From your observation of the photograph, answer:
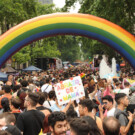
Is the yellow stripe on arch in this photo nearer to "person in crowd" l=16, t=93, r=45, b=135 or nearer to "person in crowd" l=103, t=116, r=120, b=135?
"person in crowd" l=16, t=93, r=45, b=135

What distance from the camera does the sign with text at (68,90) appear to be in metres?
6.12

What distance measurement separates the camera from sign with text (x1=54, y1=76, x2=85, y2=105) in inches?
241

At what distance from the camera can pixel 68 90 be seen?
20.6ft

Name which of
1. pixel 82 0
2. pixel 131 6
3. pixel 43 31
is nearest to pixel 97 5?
pixel 131 6

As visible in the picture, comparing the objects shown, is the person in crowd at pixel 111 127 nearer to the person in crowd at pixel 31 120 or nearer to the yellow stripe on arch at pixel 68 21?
the person in crowd at pixel 31 120

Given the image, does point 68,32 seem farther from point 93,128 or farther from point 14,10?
point 14,10

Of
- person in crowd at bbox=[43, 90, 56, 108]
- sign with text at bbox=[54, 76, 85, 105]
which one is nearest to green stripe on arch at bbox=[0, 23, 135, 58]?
sign with text at bbox=[54, 76, 85, 105]

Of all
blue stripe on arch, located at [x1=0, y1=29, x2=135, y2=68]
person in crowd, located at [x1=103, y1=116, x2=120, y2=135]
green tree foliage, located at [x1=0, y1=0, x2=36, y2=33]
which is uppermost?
green tree foliage, located at [x1=0, y1=0, x2=36, y2=33]

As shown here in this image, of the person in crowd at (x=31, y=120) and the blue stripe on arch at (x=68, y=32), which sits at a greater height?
the blue stripe on arch at (x=68, y=32)

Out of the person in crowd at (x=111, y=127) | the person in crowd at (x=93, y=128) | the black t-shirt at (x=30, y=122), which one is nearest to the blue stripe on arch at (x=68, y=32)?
the black t-shirt at (x=30, y=122)

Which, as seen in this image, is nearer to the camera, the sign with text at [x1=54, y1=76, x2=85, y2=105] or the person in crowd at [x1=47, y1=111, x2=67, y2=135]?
the person in crowd at [x1=47, y1=111, x2=67, y2=135]

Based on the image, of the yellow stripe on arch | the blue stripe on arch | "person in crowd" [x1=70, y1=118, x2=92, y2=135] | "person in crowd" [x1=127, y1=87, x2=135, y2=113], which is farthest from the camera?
the blue stripe on arch

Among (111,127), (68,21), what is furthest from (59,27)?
(111,127)

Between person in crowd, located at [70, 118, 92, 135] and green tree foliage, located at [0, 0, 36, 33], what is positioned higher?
green tree foliage, located at [0, 0, 36, 33]
